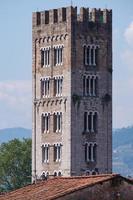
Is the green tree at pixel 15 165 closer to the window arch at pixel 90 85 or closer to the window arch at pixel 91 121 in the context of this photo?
the window arch at pixel 91 121

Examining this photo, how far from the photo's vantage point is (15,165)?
168m

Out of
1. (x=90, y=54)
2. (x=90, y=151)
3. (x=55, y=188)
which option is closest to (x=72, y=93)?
(x=90, y=54)

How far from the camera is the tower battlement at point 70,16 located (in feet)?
456

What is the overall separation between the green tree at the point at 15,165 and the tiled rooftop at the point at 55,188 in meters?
110

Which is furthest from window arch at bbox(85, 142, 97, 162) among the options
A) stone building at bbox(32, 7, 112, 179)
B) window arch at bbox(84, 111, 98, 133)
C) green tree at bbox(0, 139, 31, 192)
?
green tree at bbox(0, 139, 31, 192)

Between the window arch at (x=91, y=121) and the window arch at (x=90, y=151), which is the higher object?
the window arch at (x=91, y=121)

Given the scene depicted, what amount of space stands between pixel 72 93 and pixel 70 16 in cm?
750

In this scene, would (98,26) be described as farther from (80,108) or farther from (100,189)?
(100,189)

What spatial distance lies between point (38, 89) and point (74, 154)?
9132 millimetres

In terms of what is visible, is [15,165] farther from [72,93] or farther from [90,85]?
[72,93]

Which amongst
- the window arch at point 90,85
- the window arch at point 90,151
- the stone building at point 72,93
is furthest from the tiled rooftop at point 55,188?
the window arch at point 90,85

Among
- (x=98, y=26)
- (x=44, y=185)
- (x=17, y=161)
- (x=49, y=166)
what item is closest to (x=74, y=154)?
(x=49, y=166)

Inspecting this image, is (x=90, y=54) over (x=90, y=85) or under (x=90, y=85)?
over

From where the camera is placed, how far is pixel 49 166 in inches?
5340
